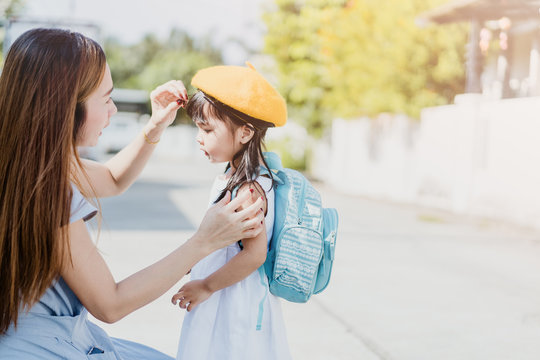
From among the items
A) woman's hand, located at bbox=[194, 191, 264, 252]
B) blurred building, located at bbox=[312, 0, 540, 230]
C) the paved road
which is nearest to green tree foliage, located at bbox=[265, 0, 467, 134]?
blurred building, located at bbox=[312, 0, 540, 230]

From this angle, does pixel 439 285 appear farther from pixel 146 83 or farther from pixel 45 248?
pixel 146 83

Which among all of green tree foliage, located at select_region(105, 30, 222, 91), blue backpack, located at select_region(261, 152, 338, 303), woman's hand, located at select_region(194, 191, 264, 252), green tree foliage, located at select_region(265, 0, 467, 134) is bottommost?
green tree foliage, located at select_region(105, 30, 222, 91)

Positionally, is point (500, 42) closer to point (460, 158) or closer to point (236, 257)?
point (460, 158)

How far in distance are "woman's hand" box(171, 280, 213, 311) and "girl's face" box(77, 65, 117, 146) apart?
21.9 inches

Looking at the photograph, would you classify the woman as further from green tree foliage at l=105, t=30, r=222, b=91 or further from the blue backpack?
green tree foliage at l=105, t=30, r=222, b=91

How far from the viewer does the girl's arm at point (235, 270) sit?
2078mm

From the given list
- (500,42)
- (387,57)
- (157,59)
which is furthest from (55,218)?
(157,59)

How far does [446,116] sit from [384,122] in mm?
3209

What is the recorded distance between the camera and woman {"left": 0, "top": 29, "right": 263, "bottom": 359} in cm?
167

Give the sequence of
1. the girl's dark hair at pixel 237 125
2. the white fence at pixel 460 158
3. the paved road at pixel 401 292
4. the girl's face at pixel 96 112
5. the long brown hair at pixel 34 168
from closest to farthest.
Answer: the long brown hair at pixel 34 168 < the girl's face at pixel 96 112 < the girl's dark hair at pixel 237 125 < the paved road at pixel 401 292 < the white fence at pixel 460 158

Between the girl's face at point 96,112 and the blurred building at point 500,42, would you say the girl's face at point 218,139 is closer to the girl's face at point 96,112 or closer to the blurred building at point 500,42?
the girl's face at point 96,112

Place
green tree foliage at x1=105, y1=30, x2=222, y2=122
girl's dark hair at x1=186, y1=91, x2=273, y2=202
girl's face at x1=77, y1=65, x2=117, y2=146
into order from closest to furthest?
girl's face at x1=77, y1=65, x2=117, y2=146
girl's dark hair at x1=186, y1=91, x2=273, y2=202
green tree foliage at x1=105, y1=30, x2=222, y2=122

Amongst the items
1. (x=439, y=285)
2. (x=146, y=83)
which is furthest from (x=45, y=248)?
(x=146, y=83)

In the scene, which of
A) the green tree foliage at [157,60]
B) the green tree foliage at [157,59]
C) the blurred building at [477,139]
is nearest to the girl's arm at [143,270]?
the blurred building at [477,139]
